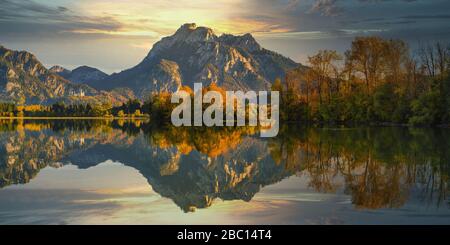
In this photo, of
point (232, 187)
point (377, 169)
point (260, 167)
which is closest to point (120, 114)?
point (260, 167)

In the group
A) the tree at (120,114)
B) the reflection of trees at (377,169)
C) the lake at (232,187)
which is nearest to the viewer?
the lake at (232,187)

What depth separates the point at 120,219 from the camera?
12828 mm

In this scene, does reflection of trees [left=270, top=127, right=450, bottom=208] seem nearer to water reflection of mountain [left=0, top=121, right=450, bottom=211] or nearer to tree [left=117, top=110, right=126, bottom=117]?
water reflection of mountain [left=0, top=121, right=450, bottom=211]

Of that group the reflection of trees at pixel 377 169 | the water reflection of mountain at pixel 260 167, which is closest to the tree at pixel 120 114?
the water reflection of mountain at pixel 260 167

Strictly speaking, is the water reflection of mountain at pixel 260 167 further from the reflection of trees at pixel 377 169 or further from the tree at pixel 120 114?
the tree at pixel 120 114

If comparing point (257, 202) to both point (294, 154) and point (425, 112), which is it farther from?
point (425, 112)

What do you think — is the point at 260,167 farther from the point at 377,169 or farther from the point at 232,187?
the point at 232,187

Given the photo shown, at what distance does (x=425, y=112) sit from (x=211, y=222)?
5297cm

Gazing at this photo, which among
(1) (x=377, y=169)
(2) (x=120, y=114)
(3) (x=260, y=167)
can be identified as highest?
(1) (x=377, y=169)

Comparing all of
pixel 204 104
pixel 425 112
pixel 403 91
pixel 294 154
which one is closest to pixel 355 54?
pixel 403 91

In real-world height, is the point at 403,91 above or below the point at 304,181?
above

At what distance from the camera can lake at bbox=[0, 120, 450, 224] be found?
43.0ft

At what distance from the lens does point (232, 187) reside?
1794 cm

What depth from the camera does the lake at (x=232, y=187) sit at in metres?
13.1
